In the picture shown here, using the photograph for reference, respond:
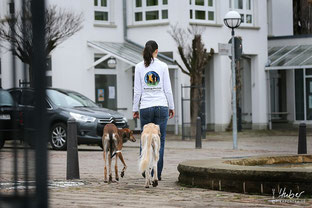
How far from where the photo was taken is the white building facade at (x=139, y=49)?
102ft

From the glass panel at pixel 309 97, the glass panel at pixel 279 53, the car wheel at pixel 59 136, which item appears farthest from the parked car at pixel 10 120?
the glass panel at pixel 279 53

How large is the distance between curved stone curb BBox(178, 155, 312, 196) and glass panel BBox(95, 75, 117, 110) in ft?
75.7

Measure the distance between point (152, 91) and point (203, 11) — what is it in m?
24.3

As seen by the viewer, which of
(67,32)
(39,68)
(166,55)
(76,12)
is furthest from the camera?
(166,55)

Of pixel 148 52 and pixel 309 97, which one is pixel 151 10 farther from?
pixel 148 52

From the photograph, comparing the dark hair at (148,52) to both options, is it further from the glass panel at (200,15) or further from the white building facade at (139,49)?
the glass panel at (200,15)

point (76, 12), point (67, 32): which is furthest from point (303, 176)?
point (76, 12)

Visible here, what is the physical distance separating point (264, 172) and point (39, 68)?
18.6ft

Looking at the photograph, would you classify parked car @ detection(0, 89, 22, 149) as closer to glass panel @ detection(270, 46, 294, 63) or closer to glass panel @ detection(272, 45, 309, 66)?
glass panel @ detection(272, 45, 309, 66)

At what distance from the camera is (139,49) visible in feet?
106

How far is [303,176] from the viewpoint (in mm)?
7527

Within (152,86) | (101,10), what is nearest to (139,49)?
(101,10)

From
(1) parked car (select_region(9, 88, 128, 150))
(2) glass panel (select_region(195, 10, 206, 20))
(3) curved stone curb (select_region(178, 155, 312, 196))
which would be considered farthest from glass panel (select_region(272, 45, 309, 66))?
(3) curved stone curb (select_region(178, 155, 312, 196))

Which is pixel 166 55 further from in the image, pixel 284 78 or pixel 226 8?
pixel 284 78
